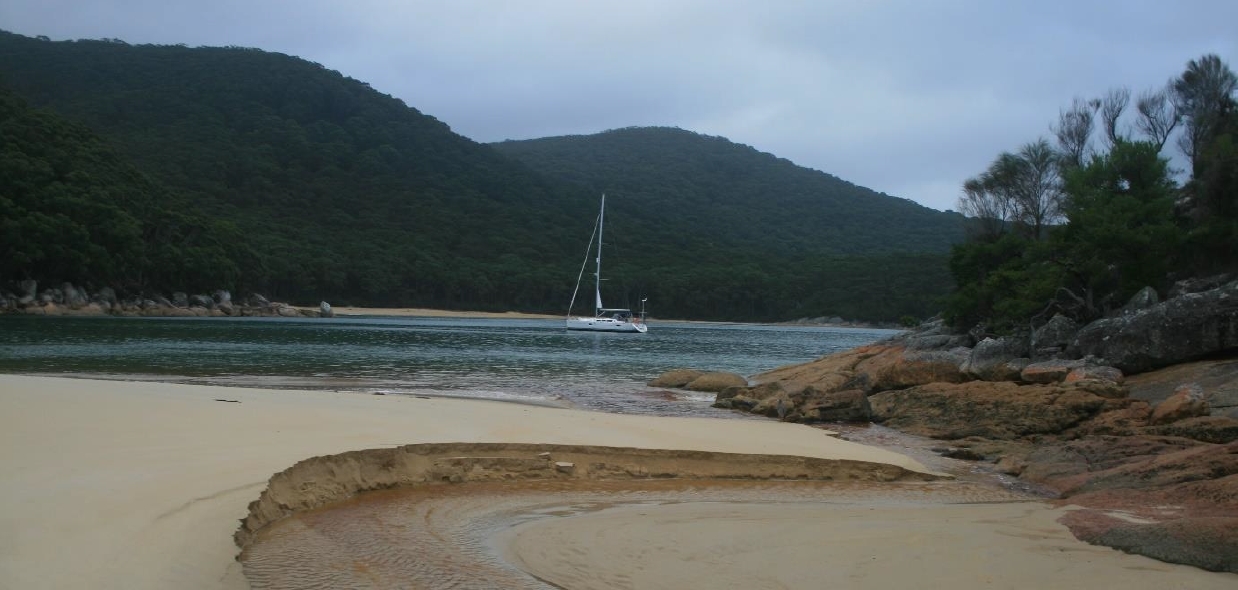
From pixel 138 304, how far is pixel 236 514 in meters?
71.1

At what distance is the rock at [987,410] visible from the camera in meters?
13.3

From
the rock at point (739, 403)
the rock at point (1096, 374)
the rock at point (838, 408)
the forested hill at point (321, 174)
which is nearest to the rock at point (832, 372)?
the rock at point (739, 403)

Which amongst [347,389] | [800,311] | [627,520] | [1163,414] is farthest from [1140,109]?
[800,311]

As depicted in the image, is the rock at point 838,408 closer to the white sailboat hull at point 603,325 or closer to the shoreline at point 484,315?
the white sailboat hull at point 603,325

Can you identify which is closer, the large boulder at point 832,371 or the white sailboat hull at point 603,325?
the large boulder at point 832,371

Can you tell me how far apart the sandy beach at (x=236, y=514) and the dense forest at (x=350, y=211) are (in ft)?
194

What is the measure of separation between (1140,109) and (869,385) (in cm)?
2498

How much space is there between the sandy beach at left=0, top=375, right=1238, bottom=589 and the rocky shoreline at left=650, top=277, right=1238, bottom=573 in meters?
0.80

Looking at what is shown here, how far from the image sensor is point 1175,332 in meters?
16.9

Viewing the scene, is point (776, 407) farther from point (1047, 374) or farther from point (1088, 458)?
point (1088, 458)

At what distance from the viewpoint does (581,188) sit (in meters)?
140

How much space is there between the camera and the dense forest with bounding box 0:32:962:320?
68188 millimetres

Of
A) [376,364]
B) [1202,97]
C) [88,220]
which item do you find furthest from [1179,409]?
[88,220]

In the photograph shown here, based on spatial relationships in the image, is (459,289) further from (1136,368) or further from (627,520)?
(627,520)
